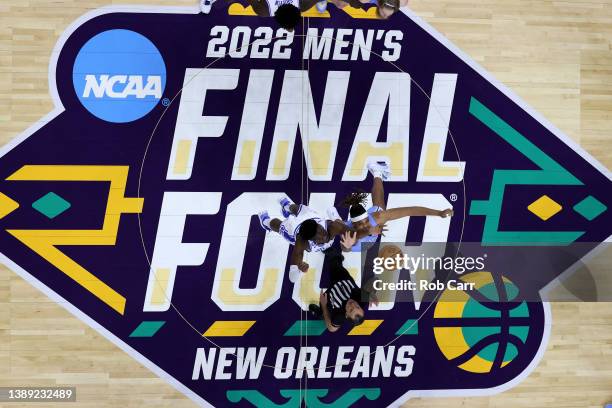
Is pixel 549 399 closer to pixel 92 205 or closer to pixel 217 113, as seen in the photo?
pixel 217 113

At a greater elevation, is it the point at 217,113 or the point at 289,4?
the point at 289,4

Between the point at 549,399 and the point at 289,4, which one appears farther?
the point at 549,399

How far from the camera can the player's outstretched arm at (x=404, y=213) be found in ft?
26.4

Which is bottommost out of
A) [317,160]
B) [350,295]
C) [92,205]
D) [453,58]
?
[350,295]

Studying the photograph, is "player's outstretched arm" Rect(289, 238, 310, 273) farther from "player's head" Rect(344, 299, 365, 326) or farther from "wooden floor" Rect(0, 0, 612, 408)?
"wooden floor" Rect(0, 0, 612, 408)

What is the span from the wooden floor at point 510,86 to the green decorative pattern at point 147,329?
35 centimetres

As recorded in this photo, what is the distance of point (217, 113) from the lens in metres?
8.45

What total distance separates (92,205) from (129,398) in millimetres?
2572

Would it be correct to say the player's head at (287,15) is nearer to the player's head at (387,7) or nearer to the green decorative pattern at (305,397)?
the player's head at (387,7)

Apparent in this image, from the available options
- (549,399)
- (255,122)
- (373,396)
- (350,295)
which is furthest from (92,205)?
(549,399)

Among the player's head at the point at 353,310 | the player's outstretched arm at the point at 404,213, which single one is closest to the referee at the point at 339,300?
the player's head at the point at 353,310

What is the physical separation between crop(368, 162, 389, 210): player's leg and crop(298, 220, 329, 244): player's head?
3.19 ft

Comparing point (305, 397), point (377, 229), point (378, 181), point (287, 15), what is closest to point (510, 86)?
point (378, 181)

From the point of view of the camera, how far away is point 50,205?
823 centimetres
